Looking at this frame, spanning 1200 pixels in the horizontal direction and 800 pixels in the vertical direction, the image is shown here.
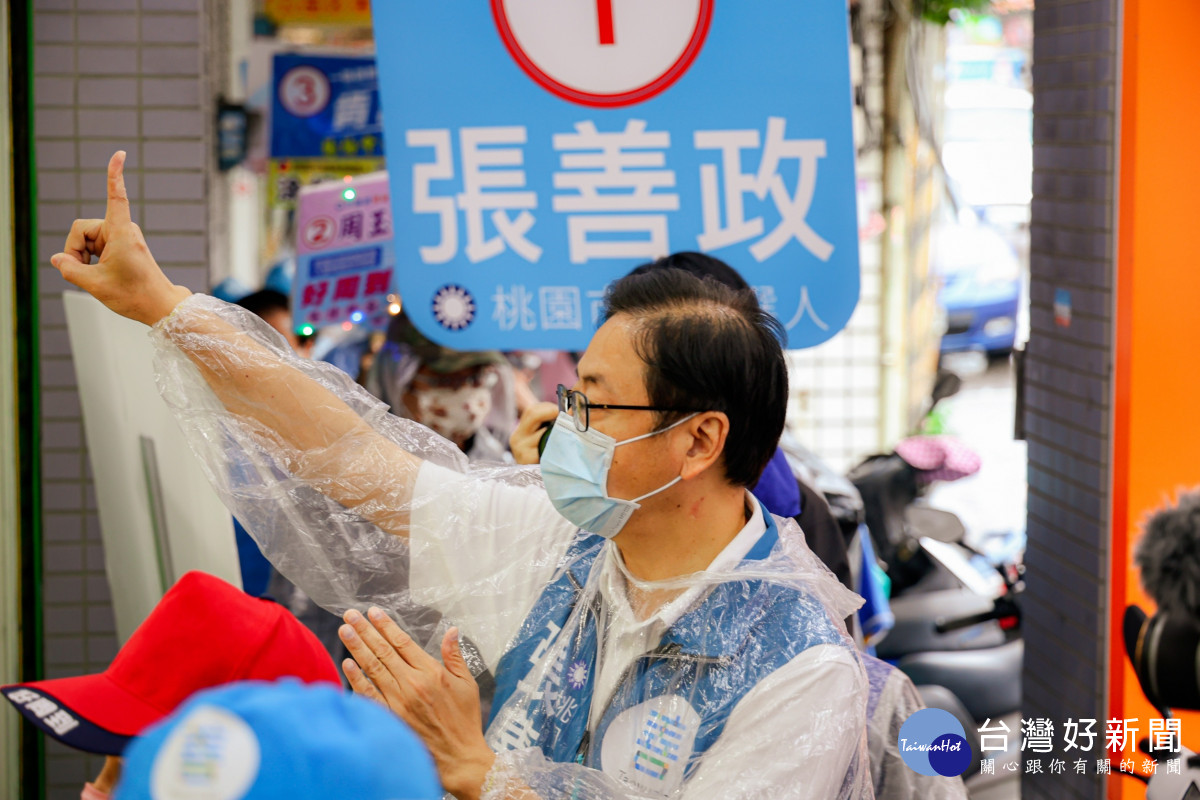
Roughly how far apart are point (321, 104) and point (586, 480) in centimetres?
365

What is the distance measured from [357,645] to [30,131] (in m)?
2.13

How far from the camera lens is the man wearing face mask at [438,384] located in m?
3.30

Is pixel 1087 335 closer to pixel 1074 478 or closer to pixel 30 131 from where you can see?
pixel 1074 478

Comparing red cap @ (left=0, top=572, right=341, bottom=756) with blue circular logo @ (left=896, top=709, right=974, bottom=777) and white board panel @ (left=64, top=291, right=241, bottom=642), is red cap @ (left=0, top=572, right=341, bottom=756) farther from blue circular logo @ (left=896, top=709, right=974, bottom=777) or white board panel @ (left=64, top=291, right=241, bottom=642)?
blue circular logo @ (left=896, top=709, right=974, bottom=777)

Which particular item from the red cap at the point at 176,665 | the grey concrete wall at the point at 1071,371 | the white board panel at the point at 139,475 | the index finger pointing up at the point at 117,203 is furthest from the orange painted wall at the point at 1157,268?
the index finger pointing up at the point at 117,203

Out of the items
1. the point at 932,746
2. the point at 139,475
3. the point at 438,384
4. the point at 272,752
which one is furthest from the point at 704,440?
the point at 438,384

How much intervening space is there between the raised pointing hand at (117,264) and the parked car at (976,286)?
31.2ft

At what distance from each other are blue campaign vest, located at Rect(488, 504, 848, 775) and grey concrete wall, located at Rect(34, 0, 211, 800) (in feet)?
5.75

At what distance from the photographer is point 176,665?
64.5 inches

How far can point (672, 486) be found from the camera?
62.7 inches

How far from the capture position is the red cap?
1.57 metres

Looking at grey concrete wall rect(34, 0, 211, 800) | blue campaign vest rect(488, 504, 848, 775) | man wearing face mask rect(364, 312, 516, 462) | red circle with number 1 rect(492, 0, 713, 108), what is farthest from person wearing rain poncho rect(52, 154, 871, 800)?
man wearing face mask rect(364, 312, 516, 462)

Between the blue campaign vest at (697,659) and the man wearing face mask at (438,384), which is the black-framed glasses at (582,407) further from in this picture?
the man wearing face mask at (438,384)

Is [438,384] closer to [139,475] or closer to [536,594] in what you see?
[139,475]
